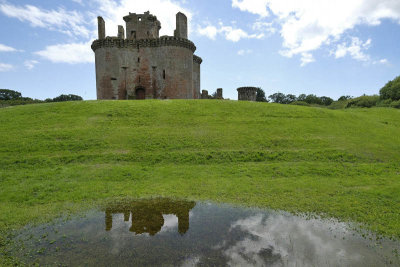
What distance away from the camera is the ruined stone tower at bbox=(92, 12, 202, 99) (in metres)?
42.3

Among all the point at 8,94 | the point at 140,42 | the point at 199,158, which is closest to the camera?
the point at 199,158

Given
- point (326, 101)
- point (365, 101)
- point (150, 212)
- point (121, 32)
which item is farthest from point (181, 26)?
point (326, 101)

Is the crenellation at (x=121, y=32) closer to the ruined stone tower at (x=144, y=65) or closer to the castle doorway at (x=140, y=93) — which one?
the ruined stone tower at (x=144, y=65)

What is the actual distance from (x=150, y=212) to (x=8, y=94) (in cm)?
10825

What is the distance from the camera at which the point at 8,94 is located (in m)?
90.4

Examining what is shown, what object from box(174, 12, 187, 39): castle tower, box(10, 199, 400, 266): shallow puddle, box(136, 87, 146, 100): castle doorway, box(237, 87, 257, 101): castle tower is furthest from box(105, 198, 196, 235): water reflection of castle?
box(237, 87, 257, 101): castle tower

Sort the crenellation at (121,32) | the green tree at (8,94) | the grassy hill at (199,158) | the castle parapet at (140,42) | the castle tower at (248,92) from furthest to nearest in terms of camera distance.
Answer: the green tree at (8,94) < the castle tower at (248,92) < the crenellation at (121,32) < the castle parapet at (140,42) < the grassy hill at (199,158)

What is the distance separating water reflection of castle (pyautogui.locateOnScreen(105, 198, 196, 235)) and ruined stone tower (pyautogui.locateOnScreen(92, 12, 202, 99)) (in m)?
34.4

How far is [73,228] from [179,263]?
4.15m

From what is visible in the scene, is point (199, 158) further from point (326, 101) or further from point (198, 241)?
point (326, 101)

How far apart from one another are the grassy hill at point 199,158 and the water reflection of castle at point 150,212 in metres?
0.94

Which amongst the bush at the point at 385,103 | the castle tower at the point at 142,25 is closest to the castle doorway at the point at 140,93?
the castle tower at the point at 142,25

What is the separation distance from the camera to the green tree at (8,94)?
294ft

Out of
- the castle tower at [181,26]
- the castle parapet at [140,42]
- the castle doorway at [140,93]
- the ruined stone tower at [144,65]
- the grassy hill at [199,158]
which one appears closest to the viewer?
the grassy hill at [199,158]
